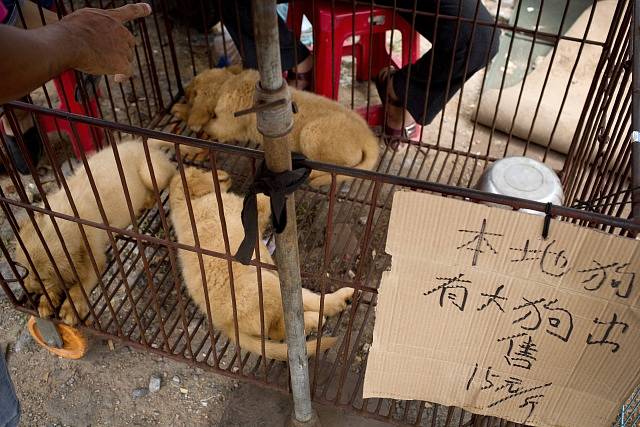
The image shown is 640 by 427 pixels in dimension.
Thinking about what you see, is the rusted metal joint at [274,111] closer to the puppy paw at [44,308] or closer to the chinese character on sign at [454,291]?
the chinese character on sign at [454,291]

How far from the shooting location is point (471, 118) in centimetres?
362

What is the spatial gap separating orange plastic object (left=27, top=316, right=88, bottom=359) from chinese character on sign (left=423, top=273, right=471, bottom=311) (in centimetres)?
152

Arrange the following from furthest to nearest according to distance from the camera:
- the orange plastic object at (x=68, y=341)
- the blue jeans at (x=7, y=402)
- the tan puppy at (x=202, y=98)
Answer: the tan puppy at (x=202, y=98)
the orange plastic object at (x=68, y=341)
the blue jeans at (x=7, y=402)

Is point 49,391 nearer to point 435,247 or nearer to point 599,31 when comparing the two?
point 435,247

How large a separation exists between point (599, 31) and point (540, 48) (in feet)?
1.34

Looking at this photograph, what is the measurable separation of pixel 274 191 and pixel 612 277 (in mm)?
689

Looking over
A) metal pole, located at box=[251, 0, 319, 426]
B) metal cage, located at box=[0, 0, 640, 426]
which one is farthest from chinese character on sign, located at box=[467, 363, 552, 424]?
metal pole, located at box=[251, 0, 319, 426]

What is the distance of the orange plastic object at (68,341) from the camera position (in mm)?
2281

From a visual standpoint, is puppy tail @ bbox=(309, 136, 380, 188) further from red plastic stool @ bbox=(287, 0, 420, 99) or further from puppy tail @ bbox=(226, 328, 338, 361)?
puppy tail @ bbox=(226, 328, 338, 361)

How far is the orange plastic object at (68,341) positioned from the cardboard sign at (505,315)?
1.26 m

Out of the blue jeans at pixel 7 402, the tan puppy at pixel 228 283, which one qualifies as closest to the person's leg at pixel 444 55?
the tan puppy at pixel 228 283

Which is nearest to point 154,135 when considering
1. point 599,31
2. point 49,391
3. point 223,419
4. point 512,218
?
point 512,218

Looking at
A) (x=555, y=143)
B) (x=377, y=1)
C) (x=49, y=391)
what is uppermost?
(x=377, y=1)

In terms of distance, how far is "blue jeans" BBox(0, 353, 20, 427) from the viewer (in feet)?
5.14
